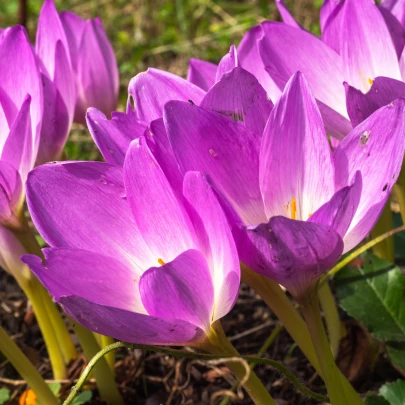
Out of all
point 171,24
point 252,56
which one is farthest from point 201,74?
point 171,24

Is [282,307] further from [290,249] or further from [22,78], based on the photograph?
[22,78]

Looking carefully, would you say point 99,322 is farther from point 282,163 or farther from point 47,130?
point 47,130

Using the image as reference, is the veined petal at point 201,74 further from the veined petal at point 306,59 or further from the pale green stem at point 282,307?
the pale green stem at point 282,307

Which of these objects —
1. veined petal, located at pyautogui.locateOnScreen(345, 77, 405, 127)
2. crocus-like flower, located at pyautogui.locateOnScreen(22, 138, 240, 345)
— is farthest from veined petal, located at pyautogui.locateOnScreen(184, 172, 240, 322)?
veined petal, located at pyautogui.locateOnScreen(345, 77, 405, 127)

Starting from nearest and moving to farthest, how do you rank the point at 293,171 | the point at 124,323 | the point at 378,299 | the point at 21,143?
the point at 124,323, the point at 293,171, the point at 21,143, the point at 378,299

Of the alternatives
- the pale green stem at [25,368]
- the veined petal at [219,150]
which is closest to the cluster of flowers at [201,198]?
the veined petal at [219,150]
